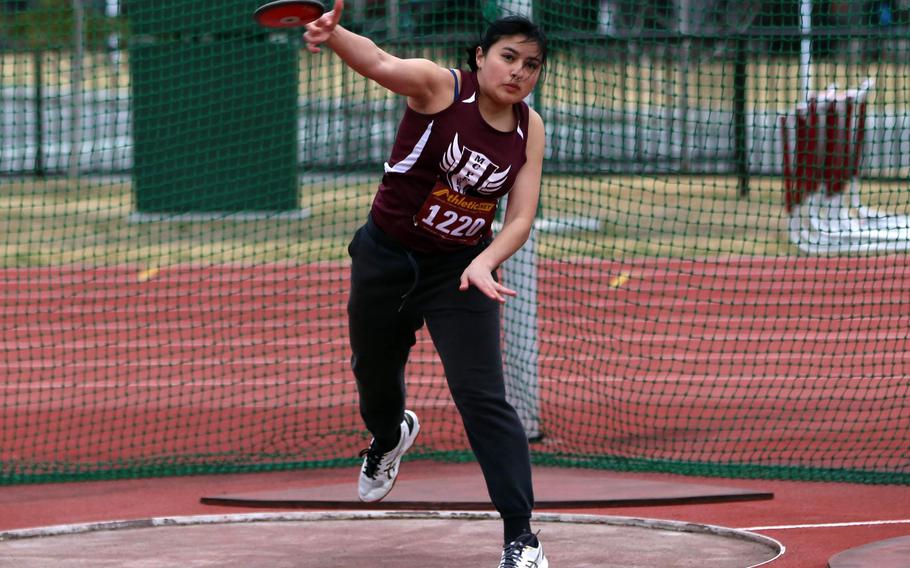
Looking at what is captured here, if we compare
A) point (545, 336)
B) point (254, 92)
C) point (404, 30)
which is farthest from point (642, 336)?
point (254, 92)

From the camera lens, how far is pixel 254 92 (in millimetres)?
15609

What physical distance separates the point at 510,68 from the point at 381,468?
6.22 ft

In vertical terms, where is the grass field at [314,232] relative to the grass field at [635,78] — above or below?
below

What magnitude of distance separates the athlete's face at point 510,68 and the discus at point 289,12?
0.62m

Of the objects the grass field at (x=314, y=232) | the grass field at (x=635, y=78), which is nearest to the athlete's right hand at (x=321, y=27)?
the grass field at (x=635, y=78)

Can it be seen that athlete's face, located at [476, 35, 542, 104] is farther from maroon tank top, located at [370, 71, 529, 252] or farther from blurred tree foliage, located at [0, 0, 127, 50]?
blurred tree foliage, located at [0, 0, 127, 50]

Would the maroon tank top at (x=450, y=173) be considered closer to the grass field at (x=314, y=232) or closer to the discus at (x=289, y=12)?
the discus at (x=289, y=12)

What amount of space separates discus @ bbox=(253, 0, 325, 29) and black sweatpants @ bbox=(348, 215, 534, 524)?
0.92 meters

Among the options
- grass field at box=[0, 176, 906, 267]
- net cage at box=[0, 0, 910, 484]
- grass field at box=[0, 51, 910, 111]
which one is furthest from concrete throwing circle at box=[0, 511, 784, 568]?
grass field at box=[0, 176, 906, 267]

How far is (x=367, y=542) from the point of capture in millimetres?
5484

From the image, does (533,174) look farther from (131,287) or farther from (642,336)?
(131,287)

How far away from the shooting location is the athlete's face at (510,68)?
443 centimetres

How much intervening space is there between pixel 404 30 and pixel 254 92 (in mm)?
2021

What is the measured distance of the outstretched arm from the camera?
4.09 m
